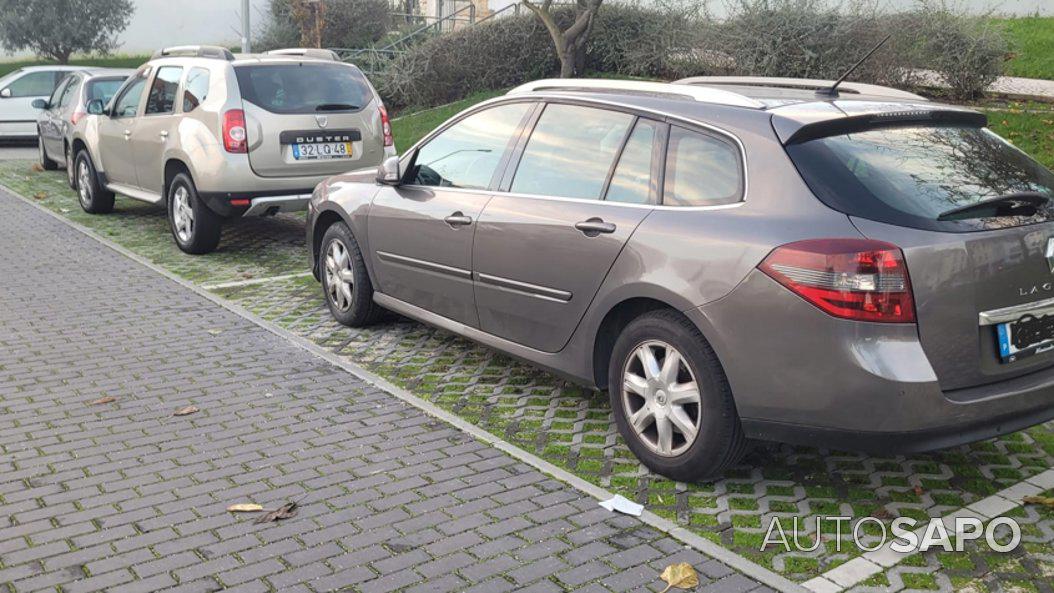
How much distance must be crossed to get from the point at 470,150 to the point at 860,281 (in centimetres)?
278

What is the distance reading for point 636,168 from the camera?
4.88 meters

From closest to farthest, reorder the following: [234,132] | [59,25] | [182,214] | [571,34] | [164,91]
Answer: [234,132] < [182,214] < [164,91] < [571,34] < [59,25]

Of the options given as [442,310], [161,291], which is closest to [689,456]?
[442,310]

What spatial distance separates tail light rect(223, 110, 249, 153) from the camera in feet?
30.1

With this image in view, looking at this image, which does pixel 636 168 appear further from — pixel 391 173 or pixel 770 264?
pixel 391 173

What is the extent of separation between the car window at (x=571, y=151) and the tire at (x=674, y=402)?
2.65ft

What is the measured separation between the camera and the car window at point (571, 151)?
5070 millimetres

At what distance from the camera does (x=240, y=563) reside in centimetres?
388

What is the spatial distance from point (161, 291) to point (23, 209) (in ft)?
18.0

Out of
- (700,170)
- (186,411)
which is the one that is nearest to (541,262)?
(700,170)

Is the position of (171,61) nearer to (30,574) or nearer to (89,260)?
(89,260)

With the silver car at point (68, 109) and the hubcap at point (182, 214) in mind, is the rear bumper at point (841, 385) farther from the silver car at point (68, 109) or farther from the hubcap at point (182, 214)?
the silver car at point (68, 109)

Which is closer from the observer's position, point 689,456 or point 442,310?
Result: point 689,456

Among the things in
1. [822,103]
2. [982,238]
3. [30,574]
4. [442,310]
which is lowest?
[30,574]
